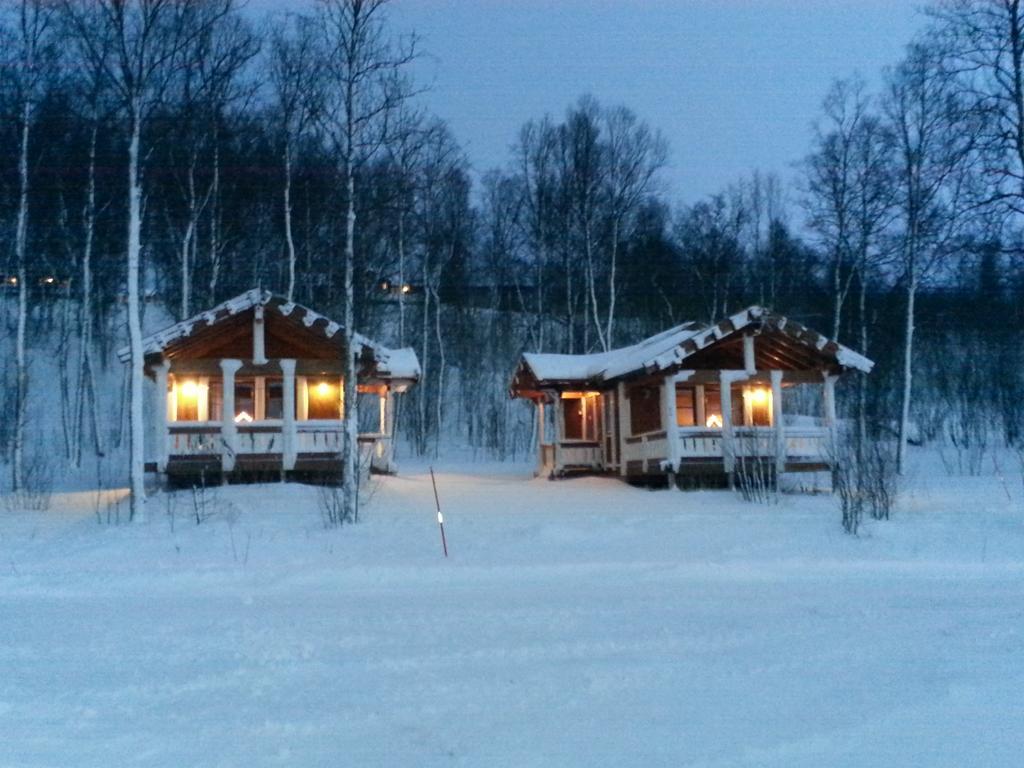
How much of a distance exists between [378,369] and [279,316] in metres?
2.97

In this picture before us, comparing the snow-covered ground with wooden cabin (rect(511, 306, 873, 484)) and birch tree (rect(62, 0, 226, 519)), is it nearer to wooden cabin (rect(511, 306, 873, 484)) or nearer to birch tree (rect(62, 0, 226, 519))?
birch tree (rect(62, 0, 226, 519))

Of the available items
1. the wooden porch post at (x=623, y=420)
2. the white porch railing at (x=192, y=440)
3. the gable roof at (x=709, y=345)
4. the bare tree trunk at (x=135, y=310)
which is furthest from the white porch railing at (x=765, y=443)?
the bare tree trunk at (x=135, y=310)

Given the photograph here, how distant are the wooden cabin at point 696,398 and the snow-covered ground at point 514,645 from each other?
699cm

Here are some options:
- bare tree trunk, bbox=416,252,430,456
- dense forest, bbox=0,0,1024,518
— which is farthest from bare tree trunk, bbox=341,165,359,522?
bare tree trunk, bbox=416,252,430,456

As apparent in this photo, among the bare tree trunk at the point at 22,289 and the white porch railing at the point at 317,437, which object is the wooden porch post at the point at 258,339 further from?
the bare tree trunk at the point at 22,289

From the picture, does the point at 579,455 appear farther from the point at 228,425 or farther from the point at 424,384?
the point at 424,384

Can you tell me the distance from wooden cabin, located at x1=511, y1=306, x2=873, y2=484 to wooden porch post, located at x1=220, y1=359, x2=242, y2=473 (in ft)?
30.3

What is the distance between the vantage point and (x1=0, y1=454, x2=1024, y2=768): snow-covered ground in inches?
227

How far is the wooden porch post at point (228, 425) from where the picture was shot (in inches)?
894

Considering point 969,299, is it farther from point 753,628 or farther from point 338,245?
point 753,628

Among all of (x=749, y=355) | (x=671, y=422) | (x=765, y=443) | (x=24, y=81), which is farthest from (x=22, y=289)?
(x=765, y=443)

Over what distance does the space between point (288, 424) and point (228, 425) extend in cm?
145

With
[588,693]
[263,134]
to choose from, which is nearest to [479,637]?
[588,693]

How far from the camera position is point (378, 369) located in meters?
25.0
